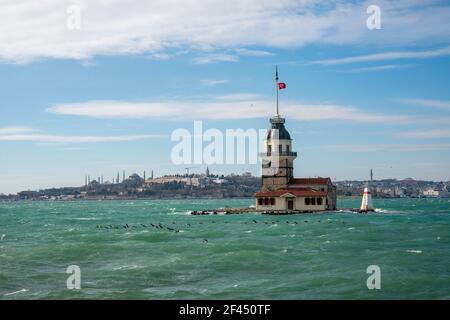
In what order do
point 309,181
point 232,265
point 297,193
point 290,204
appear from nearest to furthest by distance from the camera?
point 232,265, point 297,193, point 290,204, point 309,181

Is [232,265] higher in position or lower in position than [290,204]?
lower

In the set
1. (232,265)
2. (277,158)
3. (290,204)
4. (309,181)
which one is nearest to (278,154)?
(277,158)

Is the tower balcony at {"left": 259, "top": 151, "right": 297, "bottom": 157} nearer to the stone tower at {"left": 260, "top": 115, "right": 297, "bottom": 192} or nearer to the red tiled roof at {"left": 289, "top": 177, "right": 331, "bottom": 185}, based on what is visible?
the stone tower at {"left": 260, "top": 115, "right": 297, "bottom": 192}

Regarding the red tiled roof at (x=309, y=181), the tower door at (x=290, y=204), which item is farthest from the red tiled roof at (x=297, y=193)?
the red tiled roof at (x=309, y=181)

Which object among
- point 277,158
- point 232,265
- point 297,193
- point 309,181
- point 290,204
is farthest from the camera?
point 277,158

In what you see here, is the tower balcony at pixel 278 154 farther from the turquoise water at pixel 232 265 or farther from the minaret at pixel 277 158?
the turquoise water at pixel 232 265

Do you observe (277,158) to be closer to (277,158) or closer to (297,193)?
(277,158)
